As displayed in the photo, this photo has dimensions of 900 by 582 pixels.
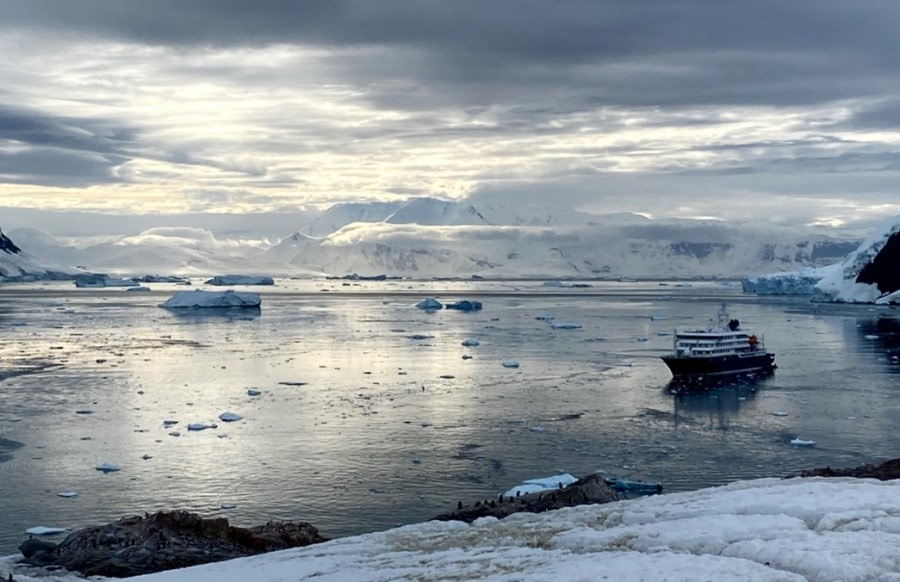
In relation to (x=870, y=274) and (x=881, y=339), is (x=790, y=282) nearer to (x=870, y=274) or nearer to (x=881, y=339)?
(x=870, y=274)

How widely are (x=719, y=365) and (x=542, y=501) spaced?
3764 centimetres

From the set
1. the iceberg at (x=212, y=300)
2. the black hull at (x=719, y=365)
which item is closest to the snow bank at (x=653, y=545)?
the black hull at (x=719, y=365)

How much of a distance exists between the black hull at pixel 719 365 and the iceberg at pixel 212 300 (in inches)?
2977

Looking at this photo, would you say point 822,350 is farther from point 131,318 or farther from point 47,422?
point 131,318

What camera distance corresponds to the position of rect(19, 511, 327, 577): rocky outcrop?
1992cm

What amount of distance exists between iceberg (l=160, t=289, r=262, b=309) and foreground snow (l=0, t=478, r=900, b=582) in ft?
344

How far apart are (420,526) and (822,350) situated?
2224 inches

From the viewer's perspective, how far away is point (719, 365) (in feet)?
193

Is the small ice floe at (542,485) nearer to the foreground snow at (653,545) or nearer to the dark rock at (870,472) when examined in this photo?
the dark rock at (870,472)

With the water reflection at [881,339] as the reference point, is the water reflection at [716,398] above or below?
below

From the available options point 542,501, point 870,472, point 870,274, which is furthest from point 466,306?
point 542,501

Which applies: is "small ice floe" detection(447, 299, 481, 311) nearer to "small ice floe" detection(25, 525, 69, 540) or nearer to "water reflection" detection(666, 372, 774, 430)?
"water reflection" detection(666, 372, 774, 430)

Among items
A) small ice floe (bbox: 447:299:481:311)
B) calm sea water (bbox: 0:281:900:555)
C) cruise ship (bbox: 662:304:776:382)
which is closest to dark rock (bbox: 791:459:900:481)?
calm sea water (bbox: 0:281:900:555)

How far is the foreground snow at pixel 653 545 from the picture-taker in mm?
12844
